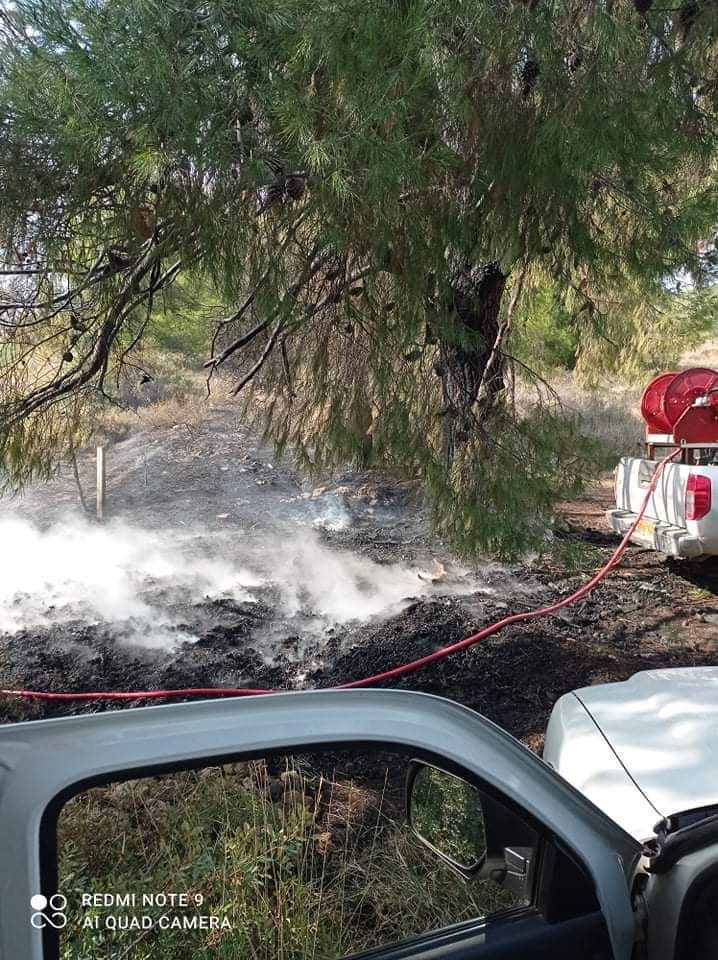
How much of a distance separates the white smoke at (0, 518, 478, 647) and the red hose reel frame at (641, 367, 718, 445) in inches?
85.8

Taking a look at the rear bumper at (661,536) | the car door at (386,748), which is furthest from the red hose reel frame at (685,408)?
the car door at (386,748)

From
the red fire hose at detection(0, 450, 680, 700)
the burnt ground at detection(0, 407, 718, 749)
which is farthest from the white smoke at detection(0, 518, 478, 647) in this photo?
the red fire hose at detection(0, 450, 680, 700)

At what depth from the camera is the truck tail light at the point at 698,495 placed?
6.27 meters

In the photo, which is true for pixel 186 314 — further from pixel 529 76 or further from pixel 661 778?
pixel 661 778

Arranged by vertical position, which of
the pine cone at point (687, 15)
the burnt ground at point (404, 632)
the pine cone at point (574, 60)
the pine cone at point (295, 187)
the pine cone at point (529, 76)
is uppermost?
the pine cone at point (687, 15)

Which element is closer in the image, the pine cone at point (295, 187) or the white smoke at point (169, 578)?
the pine cone at point (295, 187)

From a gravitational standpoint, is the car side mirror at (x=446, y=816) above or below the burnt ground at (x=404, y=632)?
above

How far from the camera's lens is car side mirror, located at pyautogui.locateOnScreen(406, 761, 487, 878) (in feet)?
6.11

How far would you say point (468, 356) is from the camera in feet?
17.3

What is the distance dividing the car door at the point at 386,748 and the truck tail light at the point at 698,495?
514 cm

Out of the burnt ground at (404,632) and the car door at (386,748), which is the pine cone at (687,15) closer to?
the burnt ground at (404,632)

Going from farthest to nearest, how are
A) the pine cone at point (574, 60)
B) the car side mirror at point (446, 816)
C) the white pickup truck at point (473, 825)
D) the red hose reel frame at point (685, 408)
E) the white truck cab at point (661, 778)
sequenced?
the red hose reel frame at point (685, 408) → the pine cone at point (574, 60) → the car side mirror at point (446, 816) → the white truck cab at point (661, 778) → the white pickup truck at point (473, 825)

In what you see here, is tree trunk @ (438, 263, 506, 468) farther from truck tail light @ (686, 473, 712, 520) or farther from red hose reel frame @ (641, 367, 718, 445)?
red hose reel frame @ (641, 367, 718, 445)

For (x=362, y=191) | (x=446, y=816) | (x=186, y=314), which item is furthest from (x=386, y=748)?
(x=186, y=314)
